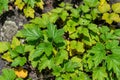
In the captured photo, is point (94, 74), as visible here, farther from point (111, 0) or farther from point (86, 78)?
point (111, 0)

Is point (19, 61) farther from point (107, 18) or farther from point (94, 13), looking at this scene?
point (107, 18)

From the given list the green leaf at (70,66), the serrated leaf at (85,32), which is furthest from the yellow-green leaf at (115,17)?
the green leaf at (70,66)

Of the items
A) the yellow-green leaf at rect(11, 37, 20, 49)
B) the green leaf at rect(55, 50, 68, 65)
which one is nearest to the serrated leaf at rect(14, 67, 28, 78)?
the yellow-green leaf at rect(11, 37, 20, 49)

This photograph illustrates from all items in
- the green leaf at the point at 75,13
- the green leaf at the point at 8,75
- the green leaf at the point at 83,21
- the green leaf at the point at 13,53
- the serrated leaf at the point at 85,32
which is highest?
the green leaf at the point at 75,13

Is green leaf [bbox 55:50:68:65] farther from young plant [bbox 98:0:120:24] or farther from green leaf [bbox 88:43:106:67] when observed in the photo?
young plant [bbox 98:0:120:24]

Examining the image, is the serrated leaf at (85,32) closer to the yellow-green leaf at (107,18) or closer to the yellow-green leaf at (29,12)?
the yellow-green leaf at (107,18)

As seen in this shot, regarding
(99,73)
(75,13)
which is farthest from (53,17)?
(99,73)
